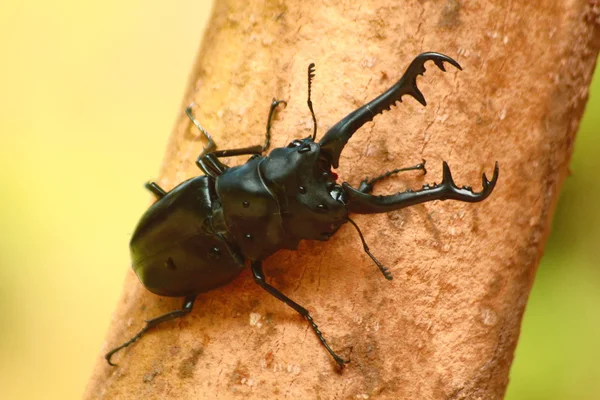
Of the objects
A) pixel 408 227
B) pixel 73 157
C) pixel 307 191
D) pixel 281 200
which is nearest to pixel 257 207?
pixel 281 200

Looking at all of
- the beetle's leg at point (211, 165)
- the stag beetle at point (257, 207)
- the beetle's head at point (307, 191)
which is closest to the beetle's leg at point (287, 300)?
the stag beetle at point (257, 207)

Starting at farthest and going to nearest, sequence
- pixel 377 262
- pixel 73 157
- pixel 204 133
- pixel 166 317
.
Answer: pixel 73 157, pixel 204 133, pixel 166 317, pixel 377 262

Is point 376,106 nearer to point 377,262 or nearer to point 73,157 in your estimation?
point 377,262

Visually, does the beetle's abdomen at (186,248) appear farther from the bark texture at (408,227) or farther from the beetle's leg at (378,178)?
the beetle's leg at (378,178)

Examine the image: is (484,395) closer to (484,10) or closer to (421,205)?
(421,205)

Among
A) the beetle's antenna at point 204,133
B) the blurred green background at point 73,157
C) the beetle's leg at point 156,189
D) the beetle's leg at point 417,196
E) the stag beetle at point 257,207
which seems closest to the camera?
the beetle's leg at point 417,196

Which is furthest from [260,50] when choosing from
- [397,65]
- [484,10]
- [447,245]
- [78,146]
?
[78,146]
